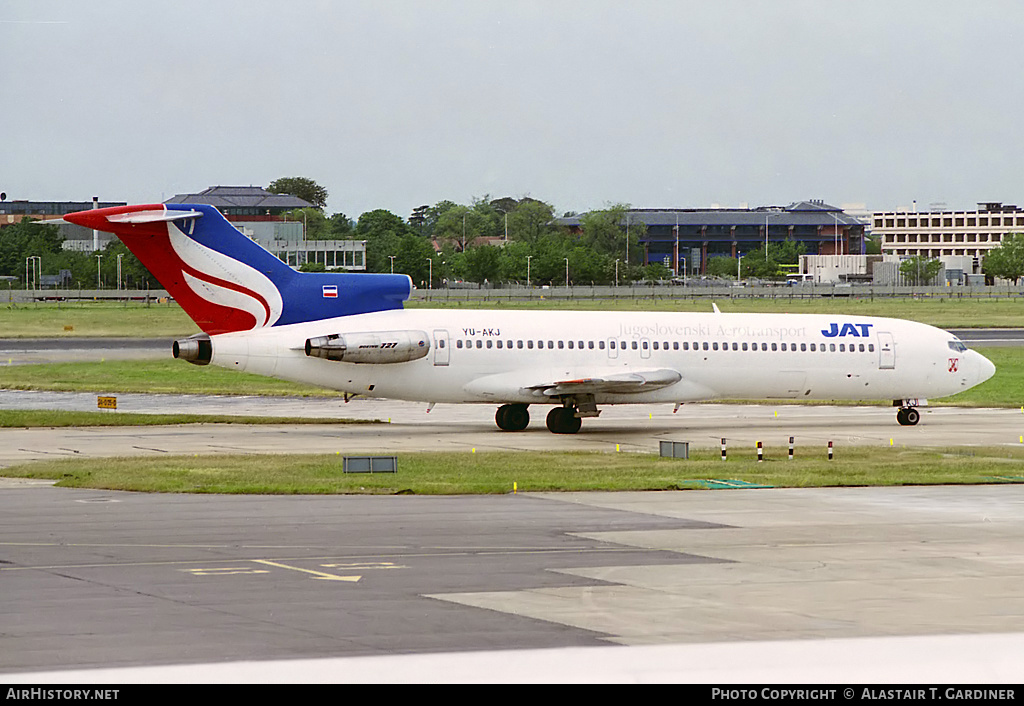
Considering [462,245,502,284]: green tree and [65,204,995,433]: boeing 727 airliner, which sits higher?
[462,245,502,284]: green tree

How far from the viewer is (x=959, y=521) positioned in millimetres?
22281

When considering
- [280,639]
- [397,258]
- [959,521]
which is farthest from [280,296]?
[397,258]

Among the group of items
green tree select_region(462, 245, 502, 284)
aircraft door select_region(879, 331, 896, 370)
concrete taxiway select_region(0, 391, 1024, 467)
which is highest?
green tree select_region(462, 245, 502, 284)

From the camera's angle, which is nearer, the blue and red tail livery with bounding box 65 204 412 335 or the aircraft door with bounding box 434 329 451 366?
the blue and red tail livery with bounding box 65 204 412 335

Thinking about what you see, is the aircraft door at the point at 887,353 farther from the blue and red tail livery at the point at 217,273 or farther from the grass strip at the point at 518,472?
the blue and red tail livery at the point at 217,273

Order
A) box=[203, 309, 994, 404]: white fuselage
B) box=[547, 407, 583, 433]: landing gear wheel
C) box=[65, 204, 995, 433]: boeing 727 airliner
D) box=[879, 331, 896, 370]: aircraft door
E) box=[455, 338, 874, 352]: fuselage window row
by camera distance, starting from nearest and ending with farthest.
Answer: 1. box=[65, 204, 995, 433]: boeing 727 airliner
2. box=[203, 309, 994, 404]: white fuselage
3. box=[455, 338, 874, 352]: fuselage window row
4. box=[547, 407, 583, 433]: landing gear wheel
5. box=[879, 331, 896, 370]: aircraft door

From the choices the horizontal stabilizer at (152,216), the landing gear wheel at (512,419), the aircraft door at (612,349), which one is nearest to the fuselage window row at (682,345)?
the aircraft door at (612,349)

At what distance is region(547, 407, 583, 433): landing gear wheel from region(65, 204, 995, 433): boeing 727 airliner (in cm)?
3

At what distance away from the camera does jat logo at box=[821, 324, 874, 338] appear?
40906 mm

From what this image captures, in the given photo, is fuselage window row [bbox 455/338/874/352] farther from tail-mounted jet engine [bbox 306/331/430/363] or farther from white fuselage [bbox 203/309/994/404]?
tail-mounted jet engine [bbox 306/331/430/363]

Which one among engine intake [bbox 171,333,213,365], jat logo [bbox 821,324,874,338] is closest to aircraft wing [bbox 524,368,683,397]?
jat logo [bbox 821,324,874,338]

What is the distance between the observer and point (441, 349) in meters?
37.5

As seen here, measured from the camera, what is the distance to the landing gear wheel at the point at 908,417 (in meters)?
41.4

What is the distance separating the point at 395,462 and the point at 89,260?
163476 mm
